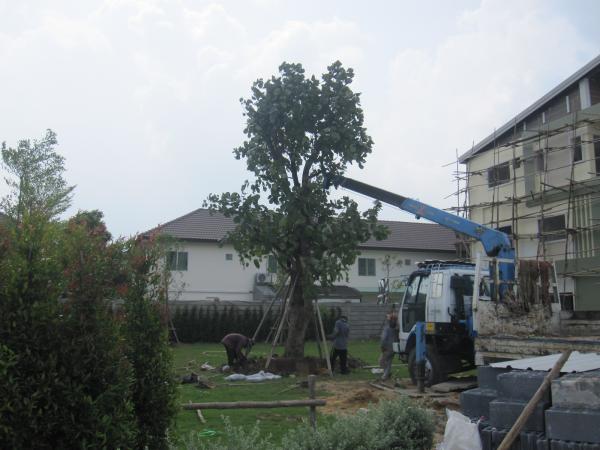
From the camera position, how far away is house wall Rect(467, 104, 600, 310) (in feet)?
75.8

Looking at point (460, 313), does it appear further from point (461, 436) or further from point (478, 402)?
point (461, 436)

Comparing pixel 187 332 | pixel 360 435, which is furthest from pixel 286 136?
pixel 187 332

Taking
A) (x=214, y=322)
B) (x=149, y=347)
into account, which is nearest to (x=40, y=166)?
(x=214, y=322)

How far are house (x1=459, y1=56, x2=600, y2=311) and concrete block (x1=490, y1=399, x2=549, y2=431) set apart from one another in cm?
1685

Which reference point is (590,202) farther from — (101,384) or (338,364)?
(101,384)

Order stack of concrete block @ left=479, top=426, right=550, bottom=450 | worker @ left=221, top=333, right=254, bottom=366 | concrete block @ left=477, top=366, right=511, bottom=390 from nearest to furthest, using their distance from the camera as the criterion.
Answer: stack of concrete block @ left=479, top=426, right=550, bottom=450 < concrete block @ left=477, top=366, right=511, bottom=390 < worker @ left=221, top=333, right=254, bottom=366

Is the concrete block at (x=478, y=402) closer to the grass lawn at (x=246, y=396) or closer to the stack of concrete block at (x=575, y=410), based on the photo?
the stack of concrete block at (x=575, y=410)

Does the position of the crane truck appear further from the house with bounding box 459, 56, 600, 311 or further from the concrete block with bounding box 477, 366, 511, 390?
the house with bounding box 459, 56, 600, 311

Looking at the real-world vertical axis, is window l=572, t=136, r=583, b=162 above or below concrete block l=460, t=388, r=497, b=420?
above

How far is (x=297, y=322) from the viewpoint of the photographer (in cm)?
1709

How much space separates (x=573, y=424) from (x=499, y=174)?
23253mm

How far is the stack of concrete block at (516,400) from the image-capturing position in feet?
19.5

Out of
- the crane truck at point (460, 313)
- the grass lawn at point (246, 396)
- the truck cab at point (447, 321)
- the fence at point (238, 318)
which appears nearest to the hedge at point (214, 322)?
the fence at point (238, 318)

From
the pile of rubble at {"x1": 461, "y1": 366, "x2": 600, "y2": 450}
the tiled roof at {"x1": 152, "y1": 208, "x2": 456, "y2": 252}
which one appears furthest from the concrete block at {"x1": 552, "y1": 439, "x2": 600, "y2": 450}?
the tiled roof at {"x1": 152, "y1": 208, "x2": 456, "y2": 252}
